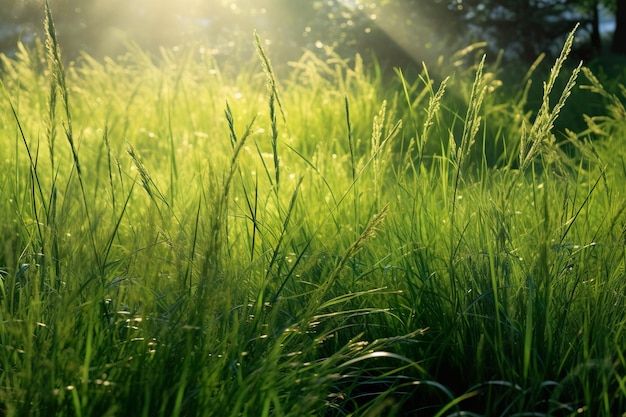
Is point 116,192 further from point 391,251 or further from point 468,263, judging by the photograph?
point 468,263

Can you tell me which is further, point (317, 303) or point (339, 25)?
point (339, 25)

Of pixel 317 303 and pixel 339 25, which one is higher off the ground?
pixel 339 25

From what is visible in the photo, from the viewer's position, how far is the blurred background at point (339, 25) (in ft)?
32.1

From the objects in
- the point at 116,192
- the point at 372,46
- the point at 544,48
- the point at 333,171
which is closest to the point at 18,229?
the point at 116,192

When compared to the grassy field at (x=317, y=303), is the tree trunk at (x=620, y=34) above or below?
above

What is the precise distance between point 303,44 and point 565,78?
5120 millimetres

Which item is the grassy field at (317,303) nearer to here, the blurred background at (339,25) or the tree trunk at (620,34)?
the blurred background at (339,25)

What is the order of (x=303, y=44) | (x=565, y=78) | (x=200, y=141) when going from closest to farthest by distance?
(x=200, y=141), (x=565, y=78), (x=303, y=44)

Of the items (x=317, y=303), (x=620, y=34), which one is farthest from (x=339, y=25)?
(x=317, y=303)

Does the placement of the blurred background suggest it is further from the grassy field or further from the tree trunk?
the grassy field

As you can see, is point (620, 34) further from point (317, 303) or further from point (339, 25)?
point (317, 303)

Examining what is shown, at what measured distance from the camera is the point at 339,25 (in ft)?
33.6

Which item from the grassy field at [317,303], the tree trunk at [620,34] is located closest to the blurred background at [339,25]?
the tree trunk at [620,34]

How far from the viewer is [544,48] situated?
10.4m
